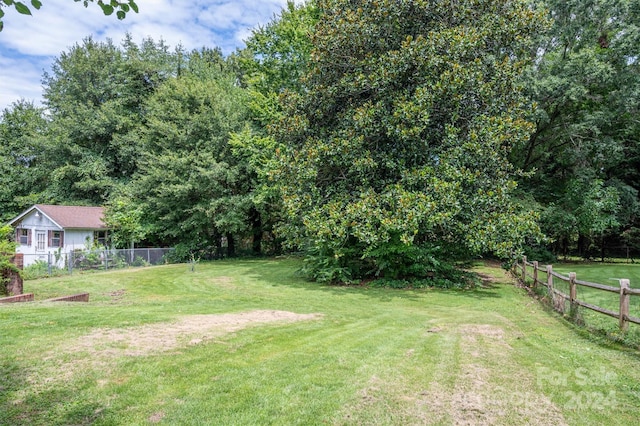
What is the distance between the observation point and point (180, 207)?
948 inches

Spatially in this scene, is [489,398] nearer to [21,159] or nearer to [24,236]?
[24,236]

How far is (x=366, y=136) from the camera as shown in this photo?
13.0 m

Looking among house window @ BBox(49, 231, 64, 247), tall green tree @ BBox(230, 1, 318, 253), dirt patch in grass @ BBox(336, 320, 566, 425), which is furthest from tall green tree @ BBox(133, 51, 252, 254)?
dirt patch in grass @ BBox(336, 320, 566, 425)

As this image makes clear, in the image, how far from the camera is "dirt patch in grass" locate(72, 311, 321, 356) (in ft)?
16.3

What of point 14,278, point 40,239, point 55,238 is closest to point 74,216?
point 55,238

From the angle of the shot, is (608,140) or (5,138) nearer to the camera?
(608,140)

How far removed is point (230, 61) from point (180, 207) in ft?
63.4

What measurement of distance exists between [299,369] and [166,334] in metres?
2.40

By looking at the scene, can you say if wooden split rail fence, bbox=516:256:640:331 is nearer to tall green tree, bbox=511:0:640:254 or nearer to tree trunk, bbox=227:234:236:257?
tall green tree, bbox=511:0:640:254

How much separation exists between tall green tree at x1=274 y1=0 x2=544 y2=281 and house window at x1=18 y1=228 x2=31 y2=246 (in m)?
18.2

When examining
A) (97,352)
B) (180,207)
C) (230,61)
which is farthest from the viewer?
(230,61)

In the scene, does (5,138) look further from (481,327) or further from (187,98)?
(481,327)

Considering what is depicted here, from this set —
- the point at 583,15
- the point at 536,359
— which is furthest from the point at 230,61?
the point at 536,359

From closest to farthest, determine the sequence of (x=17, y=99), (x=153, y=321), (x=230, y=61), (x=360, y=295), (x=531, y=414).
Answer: (x=531, y=414)
(x=153, y=321)
(x=360, y=295)
(x=17, y=99)
(x=230, y=61)
